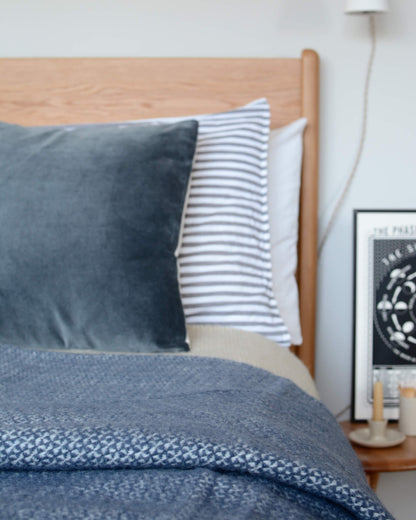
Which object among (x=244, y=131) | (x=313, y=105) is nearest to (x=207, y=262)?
(x=244, y=131)

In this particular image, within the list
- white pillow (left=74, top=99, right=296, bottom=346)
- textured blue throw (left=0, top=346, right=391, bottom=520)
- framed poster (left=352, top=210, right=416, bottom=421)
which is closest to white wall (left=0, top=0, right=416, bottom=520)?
framed poster (left=352, top=210, right=416, bottom=421)

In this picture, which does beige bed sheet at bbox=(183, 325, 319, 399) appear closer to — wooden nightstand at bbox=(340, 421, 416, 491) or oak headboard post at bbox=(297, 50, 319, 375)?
wooden nightstand at bbox=(340, 421, 416, 491)

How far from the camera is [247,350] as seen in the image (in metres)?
1.36

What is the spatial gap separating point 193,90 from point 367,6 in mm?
488

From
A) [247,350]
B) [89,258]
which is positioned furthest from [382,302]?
[89,258]

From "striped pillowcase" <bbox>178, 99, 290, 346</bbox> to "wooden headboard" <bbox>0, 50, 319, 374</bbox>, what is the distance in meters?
0.24

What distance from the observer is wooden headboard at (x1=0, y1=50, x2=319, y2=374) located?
1.91m

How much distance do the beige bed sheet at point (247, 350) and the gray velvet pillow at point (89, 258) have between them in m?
0.06

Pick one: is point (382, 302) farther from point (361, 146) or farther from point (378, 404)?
point (361, 146)

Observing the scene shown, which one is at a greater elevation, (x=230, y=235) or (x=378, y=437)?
(x=230, y=235)

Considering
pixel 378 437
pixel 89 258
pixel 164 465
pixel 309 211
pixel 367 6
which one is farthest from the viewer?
pixel 309 211

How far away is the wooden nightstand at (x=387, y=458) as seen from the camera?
5.20ft

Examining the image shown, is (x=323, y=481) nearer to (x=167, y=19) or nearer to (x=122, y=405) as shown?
(x=122, y=405)

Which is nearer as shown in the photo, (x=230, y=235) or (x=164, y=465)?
(x=164, y=465)
